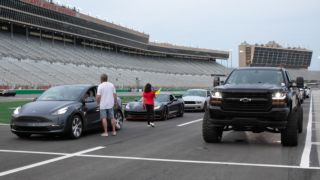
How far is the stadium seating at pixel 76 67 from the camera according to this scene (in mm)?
57094

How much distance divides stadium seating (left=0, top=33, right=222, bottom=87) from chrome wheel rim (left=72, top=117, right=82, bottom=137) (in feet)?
129

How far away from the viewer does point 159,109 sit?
2009 cm

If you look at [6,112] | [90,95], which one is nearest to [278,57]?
[6,112]

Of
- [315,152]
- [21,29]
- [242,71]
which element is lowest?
[315,152]

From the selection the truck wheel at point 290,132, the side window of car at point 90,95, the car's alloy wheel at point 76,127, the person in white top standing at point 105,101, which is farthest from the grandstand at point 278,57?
the truck wheel at point 290,132

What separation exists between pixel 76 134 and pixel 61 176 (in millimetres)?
5290

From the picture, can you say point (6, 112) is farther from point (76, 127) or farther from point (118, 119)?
point (76, 127)

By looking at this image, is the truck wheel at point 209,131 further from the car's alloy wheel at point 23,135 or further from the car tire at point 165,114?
the car tire at point 165,114

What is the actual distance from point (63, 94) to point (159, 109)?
→ 730 cm

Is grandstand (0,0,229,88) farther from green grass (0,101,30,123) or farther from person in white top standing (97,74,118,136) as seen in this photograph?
person in white top standing (97,74,118,136)

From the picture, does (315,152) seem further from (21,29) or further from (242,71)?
(21,29)

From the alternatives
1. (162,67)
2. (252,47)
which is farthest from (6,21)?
(252,47)

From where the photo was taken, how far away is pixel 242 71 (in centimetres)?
1234

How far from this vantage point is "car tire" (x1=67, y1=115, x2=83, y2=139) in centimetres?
1227
